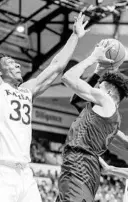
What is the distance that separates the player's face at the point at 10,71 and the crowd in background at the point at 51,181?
39.5ft

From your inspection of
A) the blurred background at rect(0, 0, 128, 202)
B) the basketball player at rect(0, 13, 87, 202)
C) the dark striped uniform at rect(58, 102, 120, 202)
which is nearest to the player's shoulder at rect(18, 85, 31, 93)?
the basketball player at rect(0, 13, 87, 202)

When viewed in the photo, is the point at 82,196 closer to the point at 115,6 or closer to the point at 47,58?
the point at 115,6

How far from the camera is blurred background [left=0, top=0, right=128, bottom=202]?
1373 cm

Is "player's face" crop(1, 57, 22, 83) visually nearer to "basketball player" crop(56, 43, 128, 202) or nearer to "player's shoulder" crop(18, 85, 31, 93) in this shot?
"player's shoulder" crop(18, 85, 31, 93)

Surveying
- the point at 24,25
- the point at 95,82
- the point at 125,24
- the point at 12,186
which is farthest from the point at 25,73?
the point at 12,186

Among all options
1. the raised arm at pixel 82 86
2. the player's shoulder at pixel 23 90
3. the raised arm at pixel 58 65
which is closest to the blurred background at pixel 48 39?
the raised arm at pixel 58 65

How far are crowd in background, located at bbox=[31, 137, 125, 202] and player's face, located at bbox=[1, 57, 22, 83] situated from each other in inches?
474

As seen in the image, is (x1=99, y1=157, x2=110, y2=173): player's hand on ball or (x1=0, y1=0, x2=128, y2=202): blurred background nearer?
(x1=99, y1=157, x2=110, y2=173): player's hand on ball

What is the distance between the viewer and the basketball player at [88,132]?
12.6 feet

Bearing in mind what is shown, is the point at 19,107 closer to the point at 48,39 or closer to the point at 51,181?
Answer: the point at 48,39

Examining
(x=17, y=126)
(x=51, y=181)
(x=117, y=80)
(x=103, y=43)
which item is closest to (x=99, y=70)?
(x=103, y=43)

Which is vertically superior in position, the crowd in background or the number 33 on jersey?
the number 33 on jersey

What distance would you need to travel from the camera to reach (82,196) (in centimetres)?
379

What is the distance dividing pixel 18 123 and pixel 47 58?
1189 centimetres
